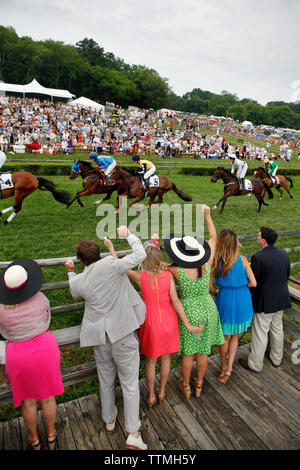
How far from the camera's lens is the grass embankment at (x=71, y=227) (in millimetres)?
3964

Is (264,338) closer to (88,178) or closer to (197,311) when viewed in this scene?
(197,311)

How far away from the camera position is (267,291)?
3.32 meters

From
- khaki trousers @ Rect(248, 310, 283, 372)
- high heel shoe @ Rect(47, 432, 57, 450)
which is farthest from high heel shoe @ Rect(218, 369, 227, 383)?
high heel shoe @ Rect(47, 432, 57, 450)

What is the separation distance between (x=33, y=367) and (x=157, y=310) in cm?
117

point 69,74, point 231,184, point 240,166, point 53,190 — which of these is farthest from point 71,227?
point 69,74

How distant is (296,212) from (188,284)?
11.2 meters

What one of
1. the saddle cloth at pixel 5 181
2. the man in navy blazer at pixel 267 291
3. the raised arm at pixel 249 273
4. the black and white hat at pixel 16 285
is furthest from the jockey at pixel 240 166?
the black and white hat at pixel 16 285

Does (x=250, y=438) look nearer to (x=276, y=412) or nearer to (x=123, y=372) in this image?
(x=276, y=412)

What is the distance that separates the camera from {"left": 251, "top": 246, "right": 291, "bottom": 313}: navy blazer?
3273mm

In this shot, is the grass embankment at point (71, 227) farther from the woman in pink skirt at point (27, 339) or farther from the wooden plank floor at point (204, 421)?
the woman in pink skirt at point (27, 339)

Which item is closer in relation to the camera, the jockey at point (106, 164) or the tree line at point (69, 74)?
the jockey at point (106, 164)

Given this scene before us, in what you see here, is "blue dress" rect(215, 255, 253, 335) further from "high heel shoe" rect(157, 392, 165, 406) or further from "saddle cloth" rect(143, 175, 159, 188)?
"saddle cloth" rect(143, 175, 159, 188)

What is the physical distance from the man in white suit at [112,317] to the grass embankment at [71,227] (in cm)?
96
